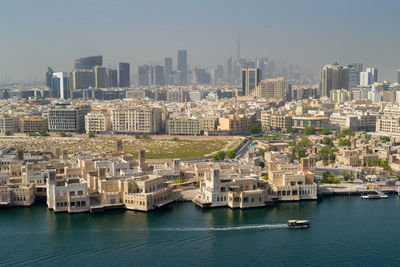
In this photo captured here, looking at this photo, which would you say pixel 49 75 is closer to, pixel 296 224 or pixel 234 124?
pixel 234 124

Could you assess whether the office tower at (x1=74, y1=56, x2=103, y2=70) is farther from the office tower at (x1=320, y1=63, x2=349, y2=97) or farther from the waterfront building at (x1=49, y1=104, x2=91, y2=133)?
the waterfront building at (x1=49, y1=104, x2=91, y2=133)

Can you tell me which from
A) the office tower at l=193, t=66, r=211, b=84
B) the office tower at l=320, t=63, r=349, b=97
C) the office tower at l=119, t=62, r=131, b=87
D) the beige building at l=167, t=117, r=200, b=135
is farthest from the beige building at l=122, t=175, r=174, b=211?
the office tower at l=193, t=66, r=211, b=84

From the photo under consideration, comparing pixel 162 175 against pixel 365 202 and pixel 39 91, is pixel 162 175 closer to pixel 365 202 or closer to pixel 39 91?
pixel 365 202

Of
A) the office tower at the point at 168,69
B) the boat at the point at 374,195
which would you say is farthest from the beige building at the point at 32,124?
the office tower at the point at 168,69

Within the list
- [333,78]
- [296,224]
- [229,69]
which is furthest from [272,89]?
[229,69]

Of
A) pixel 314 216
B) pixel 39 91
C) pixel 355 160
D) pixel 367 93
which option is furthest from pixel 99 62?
pixel 314 216
